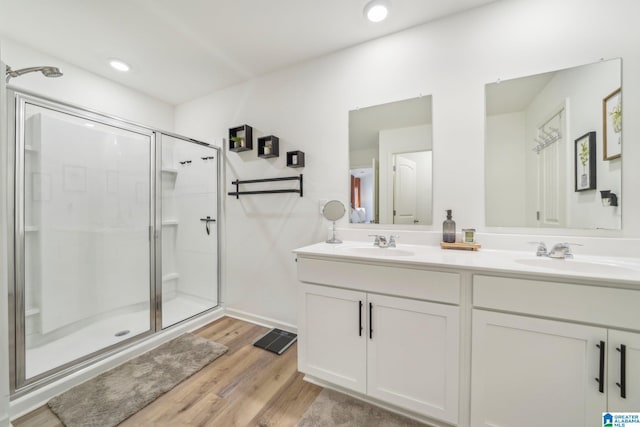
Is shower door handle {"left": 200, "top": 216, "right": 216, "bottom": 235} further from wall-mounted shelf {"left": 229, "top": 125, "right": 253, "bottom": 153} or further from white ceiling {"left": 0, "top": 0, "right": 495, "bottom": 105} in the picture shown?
white ceiling {"left": 0, "top": 0, "right": 495, "bottom": 105}

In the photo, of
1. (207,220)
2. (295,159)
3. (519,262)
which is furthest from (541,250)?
(207,220)

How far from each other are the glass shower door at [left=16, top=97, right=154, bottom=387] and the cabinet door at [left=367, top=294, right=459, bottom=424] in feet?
6.13

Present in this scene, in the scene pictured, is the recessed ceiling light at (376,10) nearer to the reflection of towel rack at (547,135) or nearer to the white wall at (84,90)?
the reflection of towel rack at (547,135)

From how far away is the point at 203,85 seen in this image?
8.30 ft

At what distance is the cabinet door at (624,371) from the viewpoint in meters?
0.89

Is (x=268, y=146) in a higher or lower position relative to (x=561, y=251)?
higher

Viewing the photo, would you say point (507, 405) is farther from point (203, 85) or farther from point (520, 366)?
point (203, 85)

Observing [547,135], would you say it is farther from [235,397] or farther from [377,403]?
[235,397]

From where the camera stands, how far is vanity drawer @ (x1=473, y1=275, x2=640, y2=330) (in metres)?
0.90

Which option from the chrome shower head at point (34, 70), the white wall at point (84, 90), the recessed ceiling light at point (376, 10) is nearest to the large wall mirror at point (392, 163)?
the recessed ceiling light at point (376, 10)

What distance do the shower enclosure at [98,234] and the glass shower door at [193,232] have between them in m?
0.01

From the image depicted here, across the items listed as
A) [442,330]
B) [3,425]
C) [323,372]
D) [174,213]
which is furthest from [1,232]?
[442,330]

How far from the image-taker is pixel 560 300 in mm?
970

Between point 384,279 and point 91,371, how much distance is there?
1.92m
